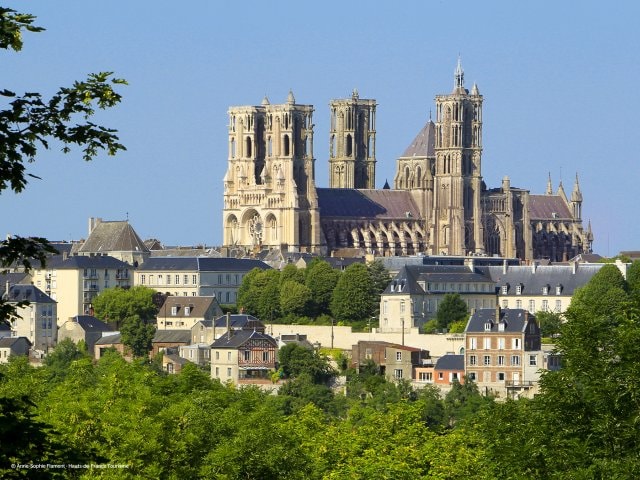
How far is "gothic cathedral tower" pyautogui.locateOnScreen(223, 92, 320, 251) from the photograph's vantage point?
503 ft

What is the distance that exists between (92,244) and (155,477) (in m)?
103

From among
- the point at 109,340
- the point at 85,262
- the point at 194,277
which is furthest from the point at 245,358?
the point at 85,262

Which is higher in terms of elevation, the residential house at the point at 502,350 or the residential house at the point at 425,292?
the residential house at the point at 425,292

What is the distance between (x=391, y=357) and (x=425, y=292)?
57.5 feet

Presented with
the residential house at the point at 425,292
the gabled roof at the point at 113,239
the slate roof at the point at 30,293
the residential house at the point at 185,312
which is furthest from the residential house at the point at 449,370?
the gabled roof at the point at 113,239

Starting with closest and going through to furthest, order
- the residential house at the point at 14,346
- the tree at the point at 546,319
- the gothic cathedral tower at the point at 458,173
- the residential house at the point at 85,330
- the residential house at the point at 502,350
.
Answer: the residential house at the point at 502,350 < the tree at the point at 546,319 < the residential house at the point at 14,346 < the residential house at the point at 85,330 < the gothic cathedral tower at the point at 458,173

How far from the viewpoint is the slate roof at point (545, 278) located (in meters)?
114

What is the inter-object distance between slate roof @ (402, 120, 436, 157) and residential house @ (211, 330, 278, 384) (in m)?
71.1

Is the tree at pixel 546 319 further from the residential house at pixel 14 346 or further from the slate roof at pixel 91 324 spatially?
the residential house at pixel 14 346

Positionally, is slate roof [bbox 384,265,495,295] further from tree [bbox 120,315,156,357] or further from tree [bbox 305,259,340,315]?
tree [bbox 120,315,156,357]

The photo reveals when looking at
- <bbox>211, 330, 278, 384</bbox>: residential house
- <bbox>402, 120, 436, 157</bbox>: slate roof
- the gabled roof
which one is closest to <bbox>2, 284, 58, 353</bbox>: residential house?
<bbox>211, 330, 278, 384</bbox>: residential house

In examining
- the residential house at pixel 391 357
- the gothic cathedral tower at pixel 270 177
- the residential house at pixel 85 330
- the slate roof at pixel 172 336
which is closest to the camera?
the residential house at pixel 391 357

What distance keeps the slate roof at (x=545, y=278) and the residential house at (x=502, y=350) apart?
2104 centimetres

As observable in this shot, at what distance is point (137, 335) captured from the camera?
4156 inches
